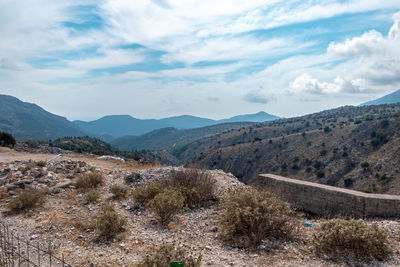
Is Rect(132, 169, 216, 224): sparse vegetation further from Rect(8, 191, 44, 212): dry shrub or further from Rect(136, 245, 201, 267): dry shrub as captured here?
Rect(8, 191, 44, 212): dry shrub

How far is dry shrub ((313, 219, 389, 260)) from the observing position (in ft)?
17.0

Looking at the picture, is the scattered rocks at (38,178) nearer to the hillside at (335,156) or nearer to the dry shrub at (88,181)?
the dry shrub at (88,181)

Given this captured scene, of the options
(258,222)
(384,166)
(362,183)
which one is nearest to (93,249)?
(258,222)

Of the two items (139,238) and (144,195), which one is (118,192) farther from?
(139,238)

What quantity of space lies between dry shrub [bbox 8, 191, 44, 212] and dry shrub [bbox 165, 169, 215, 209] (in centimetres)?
416

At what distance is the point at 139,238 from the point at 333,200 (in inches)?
219

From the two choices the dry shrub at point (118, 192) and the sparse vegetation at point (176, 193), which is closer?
the sparse vegetation at point (176, 193)

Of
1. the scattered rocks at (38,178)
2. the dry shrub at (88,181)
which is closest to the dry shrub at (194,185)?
the dry shrub at (88,181)

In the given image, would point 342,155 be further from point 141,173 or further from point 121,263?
point 121,263

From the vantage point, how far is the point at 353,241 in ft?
17.4

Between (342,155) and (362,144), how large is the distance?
4520mm

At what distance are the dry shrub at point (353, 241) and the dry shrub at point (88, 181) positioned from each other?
8227 mm

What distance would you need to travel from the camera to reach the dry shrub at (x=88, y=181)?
1045 centimetres

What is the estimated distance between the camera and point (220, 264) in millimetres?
5156
